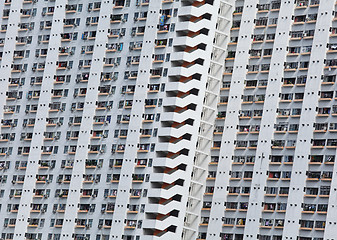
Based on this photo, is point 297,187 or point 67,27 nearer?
point 297,187

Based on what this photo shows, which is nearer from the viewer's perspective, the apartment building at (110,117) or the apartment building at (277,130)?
the apartment building at (277,130)

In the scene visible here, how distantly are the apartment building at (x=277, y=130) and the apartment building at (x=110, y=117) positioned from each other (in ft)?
Answer: 8.37

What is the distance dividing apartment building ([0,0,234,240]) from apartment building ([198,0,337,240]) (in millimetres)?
2551

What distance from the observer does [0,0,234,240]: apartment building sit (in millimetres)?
175000

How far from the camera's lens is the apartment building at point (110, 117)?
175 meters

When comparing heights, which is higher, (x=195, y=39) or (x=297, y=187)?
(x=195, y=39)

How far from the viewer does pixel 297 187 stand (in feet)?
547

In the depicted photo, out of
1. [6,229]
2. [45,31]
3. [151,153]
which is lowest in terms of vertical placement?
[6,229]

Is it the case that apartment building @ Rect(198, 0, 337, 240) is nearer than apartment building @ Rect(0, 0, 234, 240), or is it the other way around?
apartment building @ Rect(198, 0, 337, 240)

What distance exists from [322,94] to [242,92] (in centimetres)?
1026

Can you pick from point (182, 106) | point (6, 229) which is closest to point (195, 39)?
point (182, 106)

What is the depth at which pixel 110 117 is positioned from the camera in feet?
589

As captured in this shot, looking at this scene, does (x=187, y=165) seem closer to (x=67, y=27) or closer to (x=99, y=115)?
(x=99, y=115)

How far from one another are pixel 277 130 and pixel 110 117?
70.5ft
